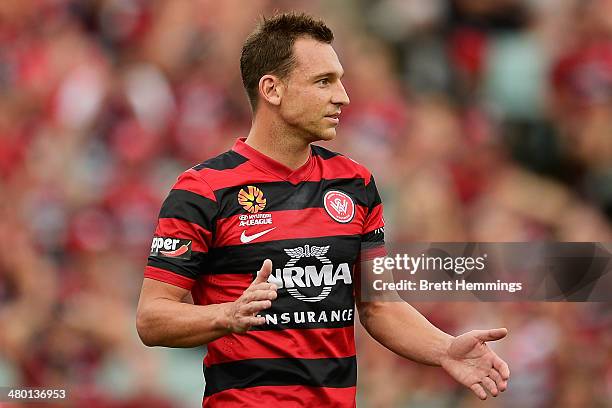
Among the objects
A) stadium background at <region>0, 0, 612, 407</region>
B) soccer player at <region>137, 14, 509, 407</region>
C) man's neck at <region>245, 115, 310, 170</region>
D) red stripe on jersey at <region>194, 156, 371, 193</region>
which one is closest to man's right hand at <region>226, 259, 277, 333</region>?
soccer player at <region>137, 14, 509, 407</region>

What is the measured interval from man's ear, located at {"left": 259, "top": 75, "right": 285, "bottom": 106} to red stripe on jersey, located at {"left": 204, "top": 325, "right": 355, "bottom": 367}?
783 mm

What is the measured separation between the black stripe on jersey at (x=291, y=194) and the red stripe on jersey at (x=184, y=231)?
104mm

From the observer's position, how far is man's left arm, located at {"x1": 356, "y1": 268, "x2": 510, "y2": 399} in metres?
3.33

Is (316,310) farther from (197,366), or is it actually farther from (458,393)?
(197,366)

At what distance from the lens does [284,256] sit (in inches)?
135

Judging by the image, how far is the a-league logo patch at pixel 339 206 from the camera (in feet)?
11.7

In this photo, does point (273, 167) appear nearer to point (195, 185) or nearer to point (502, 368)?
point (195, 185)

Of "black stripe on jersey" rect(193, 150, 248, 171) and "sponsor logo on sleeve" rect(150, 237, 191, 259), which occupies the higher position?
"black stripe on jersey" rect(193, 150, 248, 171)

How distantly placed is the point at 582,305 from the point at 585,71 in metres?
1.51

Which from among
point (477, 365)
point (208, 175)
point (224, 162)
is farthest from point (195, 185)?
point (477, 365)

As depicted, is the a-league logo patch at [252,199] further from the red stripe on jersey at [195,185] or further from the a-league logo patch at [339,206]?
the a-league logo patch at [339,206]

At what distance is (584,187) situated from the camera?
6.66 m

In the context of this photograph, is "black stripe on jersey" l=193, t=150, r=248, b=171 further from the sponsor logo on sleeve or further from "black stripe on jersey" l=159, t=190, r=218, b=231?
the sponsor logo on sleeve

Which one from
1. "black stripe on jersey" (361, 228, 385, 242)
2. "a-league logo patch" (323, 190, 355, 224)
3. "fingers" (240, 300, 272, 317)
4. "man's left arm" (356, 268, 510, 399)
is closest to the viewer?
"fingers" (240, 300, 272, 317)
